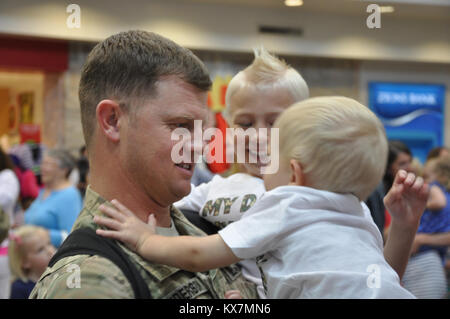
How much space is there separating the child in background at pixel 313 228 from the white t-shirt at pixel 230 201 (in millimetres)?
376

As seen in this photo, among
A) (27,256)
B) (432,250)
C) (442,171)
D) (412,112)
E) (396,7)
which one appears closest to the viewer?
(27,256)

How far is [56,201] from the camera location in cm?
429

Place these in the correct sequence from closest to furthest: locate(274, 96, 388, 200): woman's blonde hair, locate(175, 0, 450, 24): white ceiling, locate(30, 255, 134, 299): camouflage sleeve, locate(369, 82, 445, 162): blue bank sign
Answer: locate(30, 255, 134, 299): camouflage sleeve → locate(274, 96, 388, 200): woman's blonde hair → locate(175, 0, 450, 24): white ceiling → locate(369, 82, 445, 162): blue bank sign

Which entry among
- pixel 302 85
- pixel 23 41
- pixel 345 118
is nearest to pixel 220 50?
pixel 23 41

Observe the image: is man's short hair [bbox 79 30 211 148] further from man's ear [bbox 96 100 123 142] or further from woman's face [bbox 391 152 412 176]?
woman's face [bbox 391 152 412 176]

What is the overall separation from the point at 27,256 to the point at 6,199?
0.76 metres

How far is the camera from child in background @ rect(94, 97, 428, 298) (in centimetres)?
109

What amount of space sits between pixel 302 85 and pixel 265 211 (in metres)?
0.61

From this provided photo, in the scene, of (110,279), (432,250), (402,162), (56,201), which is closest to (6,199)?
(56,201)

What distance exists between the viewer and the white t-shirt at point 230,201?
1.54 m

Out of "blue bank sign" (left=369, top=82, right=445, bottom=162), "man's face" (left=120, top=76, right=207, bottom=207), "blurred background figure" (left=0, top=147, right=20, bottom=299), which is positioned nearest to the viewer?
"man's face" (left=120, top=76, right=207, bottom=207)

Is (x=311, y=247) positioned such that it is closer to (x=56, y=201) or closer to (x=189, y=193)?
(x=189, y=193)

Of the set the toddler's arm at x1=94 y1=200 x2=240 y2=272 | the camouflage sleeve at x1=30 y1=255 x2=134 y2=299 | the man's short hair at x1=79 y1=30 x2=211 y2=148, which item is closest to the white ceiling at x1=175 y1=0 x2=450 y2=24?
the man's short hair at x1=79 y1=30 x2=211 y2=148

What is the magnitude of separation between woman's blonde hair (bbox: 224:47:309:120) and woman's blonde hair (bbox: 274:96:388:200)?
46cm
